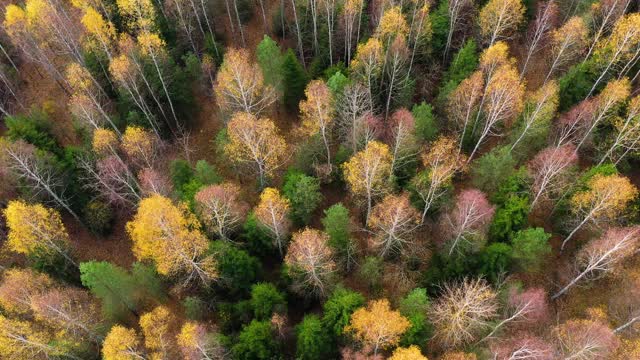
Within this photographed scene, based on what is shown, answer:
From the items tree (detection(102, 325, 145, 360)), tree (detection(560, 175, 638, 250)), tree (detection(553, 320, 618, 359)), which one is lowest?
tree (detection(553, 320, 618, 359))

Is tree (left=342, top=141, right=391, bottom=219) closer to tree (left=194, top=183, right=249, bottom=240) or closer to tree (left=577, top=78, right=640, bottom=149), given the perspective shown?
tree (left=194, top=183, right=249, bottom=240)

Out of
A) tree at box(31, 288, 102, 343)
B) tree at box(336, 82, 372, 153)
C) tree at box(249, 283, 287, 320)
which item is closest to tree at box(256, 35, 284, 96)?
tree at box(336, 82, 372, 153)

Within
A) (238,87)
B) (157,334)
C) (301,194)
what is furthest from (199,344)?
(238,87)

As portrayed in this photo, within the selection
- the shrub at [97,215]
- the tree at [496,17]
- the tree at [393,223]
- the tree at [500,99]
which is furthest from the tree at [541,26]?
the shrub at [97,215]

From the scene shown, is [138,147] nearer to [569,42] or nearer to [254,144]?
[254,144]

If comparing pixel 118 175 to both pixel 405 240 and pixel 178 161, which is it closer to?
pixel 178 161
